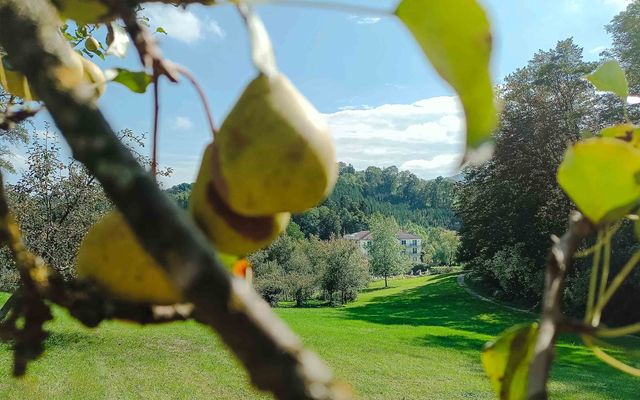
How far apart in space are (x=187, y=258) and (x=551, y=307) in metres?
0.22

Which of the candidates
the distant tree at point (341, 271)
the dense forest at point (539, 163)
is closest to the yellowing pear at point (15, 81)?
the dense forest at point (539, 163)

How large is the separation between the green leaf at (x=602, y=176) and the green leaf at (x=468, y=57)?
129mm

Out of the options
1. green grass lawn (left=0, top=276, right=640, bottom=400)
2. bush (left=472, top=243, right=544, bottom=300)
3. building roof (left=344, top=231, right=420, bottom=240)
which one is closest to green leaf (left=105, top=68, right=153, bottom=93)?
green grass lawn (left=0, top=276, right=640, bottom=400)

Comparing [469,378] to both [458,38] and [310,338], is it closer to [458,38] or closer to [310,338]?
[310,338]

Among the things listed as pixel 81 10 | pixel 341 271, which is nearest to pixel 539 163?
pixel 341 271

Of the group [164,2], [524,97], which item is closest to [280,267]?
[524,97]

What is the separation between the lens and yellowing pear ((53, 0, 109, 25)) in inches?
19.5

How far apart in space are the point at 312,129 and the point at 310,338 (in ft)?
45.1

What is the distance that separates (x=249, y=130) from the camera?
39 cm

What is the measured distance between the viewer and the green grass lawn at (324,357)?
8531 mm

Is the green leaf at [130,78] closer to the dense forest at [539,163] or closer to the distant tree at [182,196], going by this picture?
the distant tree at [182,196]

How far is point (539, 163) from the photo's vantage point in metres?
18.2

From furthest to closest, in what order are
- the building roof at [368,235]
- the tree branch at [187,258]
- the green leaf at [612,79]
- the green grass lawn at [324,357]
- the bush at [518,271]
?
the building roof at [368,235] → the bush at [518,271] → the green grass lawn at [324,357] → the green leaf at [612,79] → the tree branch at [187,258]

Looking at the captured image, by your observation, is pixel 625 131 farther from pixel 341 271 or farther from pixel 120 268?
pixel 341 271
